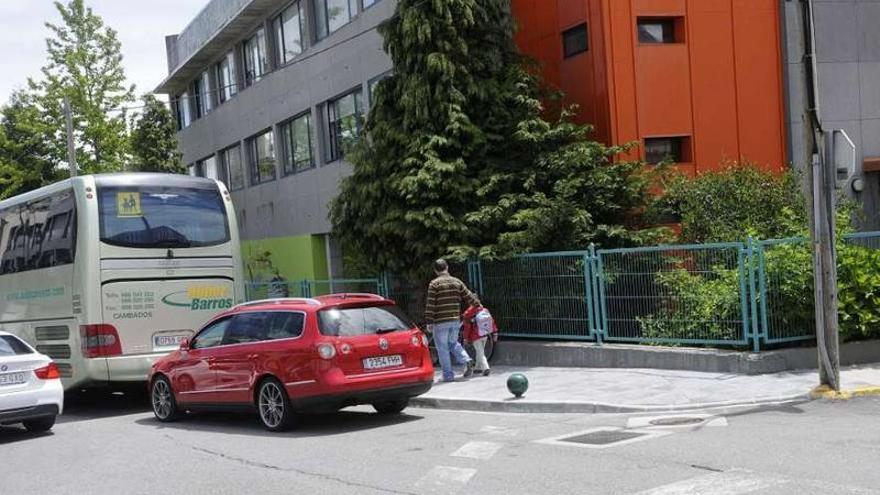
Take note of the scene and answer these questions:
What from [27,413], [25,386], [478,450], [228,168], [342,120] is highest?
[342,120]

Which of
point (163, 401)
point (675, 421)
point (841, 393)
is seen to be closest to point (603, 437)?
point (675, 421)

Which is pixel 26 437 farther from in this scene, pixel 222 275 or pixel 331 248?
pixel 331 248

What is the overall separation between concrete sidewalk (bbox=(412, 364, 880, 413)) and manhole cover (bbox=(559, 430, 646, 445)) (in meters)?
1.28

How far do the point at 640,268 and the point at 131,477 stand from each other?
7.87m

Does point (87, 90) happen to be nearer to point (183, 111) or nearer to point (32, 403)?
point (183, 111)

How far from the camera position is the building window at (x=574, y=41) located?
17.4m

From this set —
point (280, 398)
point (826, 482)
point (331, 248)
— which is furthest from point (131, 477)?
point (331, 248)

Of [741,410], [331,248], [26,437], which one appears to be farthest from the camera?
[331,248]

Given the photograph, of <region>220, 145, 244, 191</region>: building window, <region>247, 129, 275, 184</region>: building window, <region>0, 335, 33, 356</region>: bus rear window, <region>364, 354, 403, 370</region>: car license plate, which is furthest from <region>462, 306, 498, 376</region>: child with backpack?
<region>220, 145, 244, 191</region>: building window

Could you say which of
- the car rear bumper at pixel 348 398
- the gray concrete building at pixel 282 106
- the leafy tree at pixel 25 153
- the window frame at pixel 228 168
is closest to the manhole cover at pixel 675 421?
the car rear bumper at pixel 348 398

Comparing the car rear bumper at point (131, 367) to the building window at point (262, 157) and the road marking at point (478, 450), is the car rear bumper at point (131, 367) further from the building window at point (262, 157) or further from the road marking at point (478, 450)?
the building window at point (262, 157)

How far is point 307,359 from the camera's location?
10688 millimetres

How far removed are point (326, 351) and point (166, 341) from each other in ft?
16.0

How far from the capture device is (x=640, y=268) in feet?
45.0
